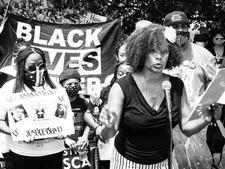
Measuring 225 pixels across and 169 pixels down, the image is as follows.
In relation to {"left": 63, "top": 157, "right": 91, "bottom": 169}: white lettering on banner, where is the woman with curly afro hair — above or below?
above

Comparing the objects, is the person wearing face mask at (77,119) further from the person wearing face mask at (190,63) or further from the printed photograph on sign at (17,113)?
the printed photograph on sign at (17,113)

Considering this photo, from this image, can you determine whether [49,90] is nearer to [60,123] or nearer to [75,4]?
[60,123]

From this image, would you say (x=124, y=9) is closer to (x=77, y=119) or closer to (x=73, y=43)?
(x=73, y=43)

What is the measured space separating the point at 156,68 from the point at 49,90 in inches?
49.8

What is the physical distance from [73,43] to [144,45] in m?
4.55

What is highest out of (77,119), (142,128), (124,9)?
(124,9)

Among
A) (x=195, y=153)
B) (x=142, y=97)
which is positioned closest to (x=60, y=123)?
(x=142, y=97)

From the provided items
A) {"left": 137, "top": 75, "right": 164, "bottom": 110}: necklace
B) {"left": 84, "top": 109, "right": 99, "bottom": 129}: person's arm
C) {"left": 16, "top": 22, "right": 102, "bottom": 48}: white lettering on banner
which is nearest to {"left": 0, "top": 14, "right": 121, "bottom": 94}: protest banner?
{"left": 16, "top": 22, "right": 102, "bottom": 48}: white lettering on banner

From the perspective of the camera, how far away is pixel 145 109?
A: 362 centimetres

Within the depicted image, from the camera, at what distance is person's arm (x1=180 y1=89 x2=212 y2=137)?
3.61 m

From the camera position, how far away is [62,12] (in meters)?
11.3

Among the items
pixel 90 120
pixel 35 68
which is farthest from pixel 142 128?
pixel 90 120

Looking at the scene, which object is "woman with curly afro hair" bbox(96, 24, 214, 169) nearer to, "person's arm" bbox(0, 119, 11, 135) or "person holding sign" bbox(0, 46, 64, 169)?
"person holding sign" bbox(0, 46, 64, 169)

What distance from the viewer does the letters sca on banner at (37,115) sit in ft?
14.3
